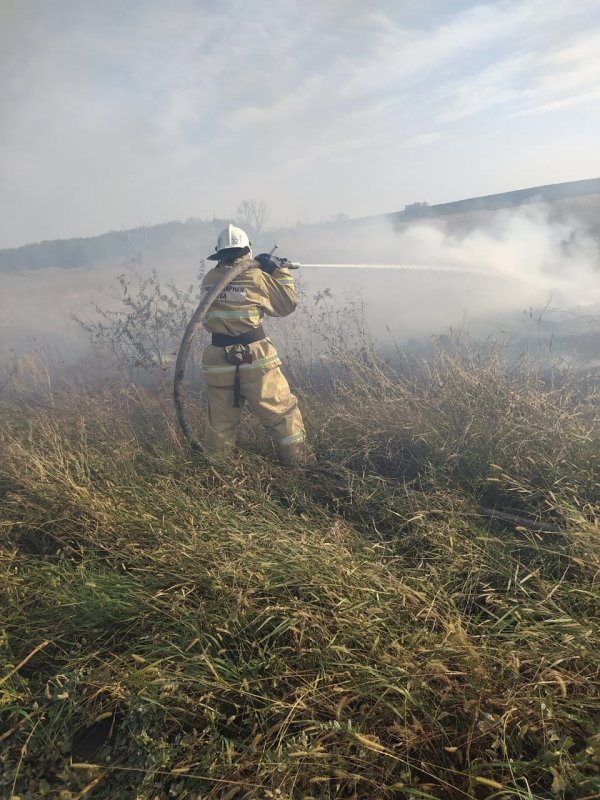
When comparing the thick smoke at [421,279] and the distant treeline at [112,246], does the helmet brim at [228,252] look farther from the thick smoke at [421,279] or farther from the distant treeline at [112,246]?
the distant treeline at [112,246]

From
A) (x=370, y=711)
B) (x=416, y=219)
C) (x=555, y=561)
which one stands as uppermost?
(x=416, y=219)

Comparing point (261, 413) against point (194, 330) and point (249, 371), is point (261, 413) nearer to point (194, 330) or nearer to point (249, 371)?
point (249, 371)

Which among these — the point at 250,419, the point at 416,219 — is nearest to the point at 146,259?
the point at 416,219

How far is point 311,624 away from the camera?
5.61ft

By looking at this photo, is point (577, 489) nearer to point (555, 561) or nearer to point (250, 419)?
point (555, 561)

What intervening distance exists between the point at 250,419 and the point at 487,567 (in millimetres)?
2532

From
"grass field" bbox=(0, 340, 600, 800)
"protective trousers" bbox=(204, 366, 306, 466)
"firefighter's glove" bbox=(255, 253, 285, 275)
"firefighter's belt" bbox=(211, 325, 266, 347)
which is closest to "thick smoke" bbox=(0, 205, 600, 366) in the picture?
"firefighter's glove" bbox=(255, 253, 285, 275)

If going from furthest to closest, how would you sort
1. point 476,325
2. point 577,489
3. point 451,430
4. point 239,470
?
point 476,325 < point 451,430 < point 239,470 < point 577,489

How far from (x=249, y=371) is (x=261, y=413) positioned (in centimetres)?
33

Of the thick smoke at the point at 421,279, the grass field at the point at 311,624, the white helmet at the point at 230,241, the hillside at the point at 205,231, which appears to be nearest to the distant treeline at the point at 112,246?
the hillside at the point at 205,231

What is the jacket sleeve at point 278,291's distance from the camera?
3.65 metres

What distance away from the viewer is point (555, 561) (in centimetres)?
220

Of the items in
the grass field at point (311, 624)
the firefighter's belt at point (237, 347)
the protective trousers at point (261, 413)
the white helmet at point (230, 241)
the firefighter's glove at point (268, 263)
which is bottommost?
the grass field at point (311, 624)

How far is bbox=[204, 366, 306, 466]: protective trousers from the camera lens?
11.4 feet
